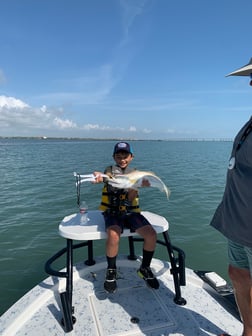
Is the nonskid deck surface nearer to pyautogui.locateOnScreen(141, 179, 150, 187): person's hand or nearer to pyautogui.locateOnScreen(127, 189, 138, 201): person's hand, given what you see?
pyautogui.locateOnScreen(127, 189, 138, 201): person's hand

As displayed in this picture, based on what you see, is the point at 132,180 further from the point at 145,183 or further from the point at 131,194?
the point at 131,194

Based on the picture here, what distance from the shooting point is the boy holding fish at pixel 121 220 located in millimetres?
3278

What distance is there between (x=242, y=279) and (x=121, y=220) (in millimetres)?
1653

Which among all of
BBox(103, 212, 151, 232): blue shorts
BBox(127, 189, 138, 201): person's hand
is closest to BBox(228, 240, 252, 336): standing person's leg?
BBox(103, 212, 151, 232): blue shorts

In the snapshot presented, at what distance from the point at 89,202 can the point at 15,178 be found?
8287mm

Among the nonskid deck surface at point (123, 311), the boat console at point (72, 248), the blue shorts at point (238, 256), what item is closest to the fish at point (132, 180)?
the boat console at point (72, 248)

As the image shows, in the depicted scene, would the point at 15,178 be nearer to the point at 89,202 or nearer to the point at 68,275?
the point at 89,202

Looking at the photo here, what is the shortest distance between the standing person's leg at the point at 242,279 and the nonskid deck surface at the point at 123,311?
58 centimetres

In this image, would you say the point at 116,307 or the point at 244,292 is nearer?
the point at 244,292

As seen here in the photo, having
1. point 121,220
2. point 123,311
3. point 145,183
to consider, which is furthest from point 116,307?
point 145,183

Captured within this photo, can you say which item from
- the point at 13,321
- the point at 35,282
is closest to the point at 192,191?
the point at 35,282

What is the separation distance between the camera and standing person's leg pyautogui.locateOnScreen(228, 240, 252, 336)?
7.46 feet

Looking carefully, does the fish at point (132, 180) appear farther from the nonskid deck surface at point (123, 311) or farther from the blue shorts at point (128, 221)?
the nonskid deck surface at point (123, 311)

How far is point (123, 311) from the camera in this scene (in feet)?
10.1
